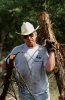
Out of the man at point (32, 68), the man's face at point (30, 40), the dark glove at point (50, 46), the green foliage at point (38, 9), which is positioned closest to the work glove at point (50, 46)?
the dark glove at point (50, 46)

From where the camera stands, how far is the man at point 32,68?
206 inches

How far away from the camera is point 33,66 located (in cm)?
525

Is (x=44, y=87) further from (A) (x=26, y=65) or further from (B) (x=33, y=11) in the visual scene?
(B) (x=33, y=11)

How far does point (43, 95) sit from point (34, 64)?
46cm

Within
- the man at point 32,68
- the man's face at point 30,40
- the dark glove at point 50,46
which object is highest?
the man's face at point 30,40

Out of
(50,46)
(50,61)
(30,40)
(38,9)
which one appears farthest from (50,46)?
(38,9)

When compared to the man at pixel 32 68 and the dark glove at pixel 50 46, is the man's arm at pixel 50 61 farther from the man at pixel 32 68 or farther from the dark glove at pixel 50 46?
the man at pixel 32 68

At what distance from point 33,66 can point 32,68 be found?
0.10ft

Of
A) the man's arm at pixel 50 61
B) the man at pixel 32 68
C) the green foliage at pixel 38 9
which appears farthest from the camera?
the green foliage at pixel 38 9

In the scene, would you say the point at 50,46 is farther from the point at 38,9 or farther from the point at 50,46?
the point at 38,9

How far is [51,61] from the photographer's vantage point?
5.00 meters

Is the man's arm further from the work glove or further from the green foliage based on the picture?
the green foliage

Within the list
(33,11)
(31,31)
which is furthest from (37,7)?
(31,31)

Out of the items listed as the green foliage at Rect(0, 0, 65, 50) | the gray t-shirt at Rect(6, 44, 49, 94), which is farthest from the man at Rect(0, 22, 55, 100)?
the green foliage at Rect(0, 0, 65, 50)
